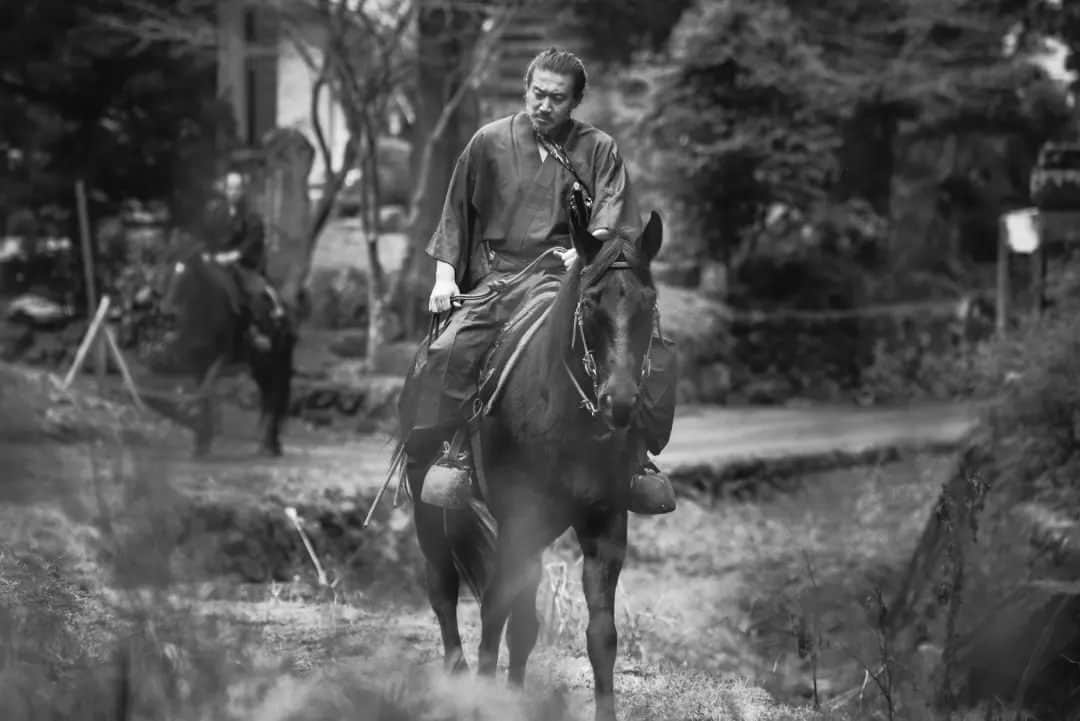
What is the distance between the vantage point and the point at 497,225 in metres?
9.51

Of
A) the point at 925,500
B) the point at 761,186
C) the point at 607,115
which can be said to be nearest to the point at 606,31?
the point at 607,115

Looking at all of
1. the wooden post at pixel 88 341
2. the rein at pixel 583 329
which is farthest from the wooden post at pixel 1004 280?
the rein at pixel 583 329

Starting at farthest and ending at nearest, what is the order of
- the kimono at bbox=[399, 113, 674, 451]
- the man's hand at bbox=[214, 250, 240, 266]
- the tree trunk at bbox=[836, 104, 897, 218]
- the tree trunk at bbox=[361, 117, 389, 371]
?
the tree trunk at bbox=[836, 104, 897, 218], the tree trunk at bbox=[361, 117, 389, 371], the man's hand at bbox=[214, 250, 240, 266], the kimono at bbox=[399, 113, 674, 451]

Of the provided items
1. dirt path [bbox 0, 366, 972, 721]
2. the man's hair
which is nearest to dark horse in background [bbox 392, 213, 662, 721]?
dirt path [bbox 0, 366, 972, 721]

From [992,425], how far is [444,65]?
1402 centimetres

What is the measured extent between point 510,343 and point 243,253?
13.1 meters

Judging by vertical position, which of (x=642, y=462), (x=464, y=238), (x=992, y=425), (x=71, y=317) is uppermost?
(x=464, y=238)

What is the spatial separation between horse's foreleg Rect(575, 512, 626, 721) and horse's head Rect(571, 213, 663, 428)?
1.96 feet

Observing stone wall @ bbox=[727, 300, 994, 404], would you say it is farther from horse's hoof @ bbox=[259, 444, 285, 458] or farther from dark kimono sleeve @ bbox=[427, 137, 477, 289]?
dark kimono sleeve @ bbox=[427, 137, 477, 289]

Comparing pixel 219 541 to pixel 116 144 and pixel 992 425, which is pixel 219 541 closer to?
pixel 992 425

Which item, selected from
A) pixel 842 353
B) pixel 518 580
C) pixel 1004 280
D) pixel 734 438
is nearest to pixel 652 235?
pixel 518 580

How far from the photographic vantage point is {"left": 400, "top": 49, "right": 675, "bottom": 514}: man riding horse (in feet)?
30.5

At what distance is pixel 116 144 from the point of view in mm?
28859

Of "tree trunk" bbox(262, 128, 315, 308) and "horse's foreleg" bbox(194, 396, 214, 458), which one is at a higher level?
"tree trunk" bbox(262, 128, 315, 308)
